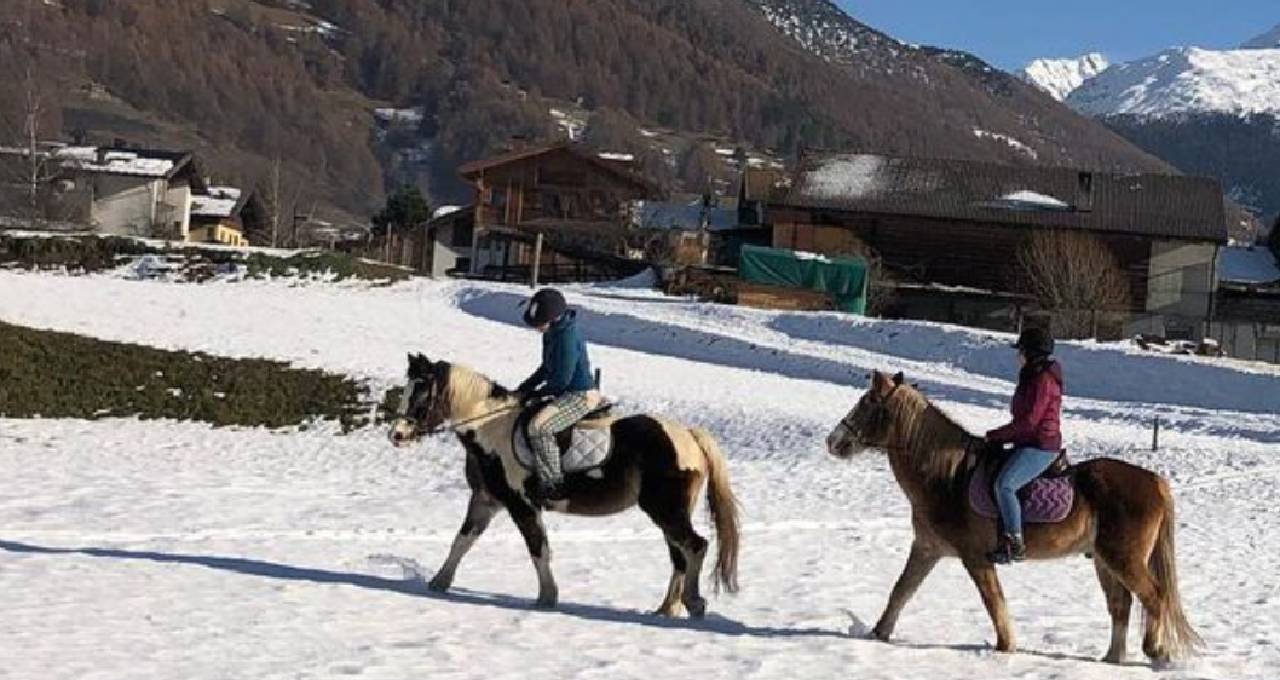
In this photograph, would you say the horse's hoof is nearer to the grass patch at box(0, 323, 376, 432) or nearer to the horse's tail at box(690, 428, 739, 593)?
the horse's tail at box(690, 428, 739, 593)

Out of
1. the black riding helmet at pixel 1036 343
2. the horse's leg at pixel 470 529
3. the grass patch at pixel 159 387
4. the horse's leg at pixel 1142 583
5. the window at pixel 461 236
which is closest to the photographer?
the horse's leg at pixel 1142 583

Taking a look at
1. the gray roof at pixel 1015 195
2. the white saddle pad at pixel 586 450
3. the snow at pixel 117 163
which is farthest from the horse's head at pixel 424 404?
the snow at pixel 117 163

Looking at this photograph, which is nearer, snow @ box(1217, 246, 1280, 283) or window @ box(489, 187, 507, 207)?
snow @ box(1217, 246, 1280, 283)

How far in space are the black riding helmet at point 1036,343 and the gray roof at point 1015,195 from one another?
57.5m

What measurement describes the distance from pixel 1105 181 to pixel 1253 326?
1325cm

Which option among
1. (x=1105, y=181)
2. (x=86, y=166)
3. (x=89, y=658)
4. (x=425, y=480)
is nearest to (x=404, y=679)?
(x=89, y=658)

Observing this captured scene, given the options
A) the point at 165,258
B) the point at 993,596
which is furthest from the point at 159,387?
the point at 165,258

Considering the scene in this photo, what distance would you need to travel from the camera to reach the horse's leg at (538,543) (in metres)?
10.7

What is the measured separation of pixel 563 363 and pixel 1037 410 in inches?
138

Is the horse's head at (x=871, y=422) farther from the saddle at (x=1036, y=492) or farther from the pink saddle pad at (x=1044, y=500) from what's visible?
the pink saddle pad at (x=1044, y=500)

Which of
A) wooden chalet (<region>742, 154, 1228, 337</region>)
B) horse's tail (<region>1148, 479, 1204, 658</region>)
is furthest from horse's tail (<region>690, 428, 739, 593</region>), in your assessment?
wooden chalet (<region>742, 154, 1228, 337</region>)

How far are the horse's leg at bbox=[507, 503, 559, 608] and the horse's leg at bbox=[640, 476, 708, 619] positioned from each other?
33.1 inches

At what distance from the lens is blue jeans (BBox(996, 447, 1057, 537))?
9.51 m

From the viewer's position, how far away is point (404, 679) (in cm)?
838
